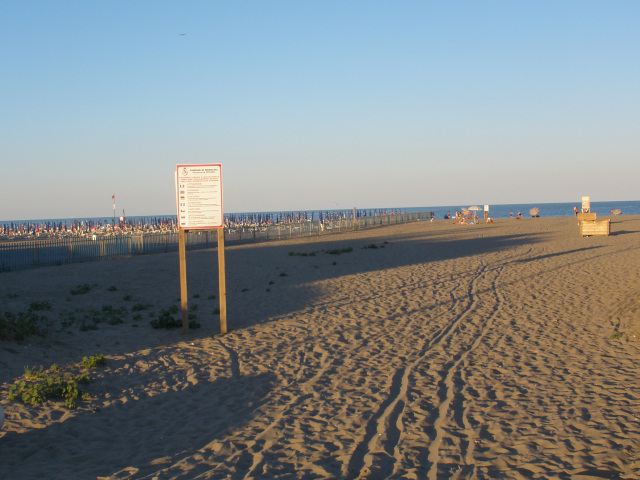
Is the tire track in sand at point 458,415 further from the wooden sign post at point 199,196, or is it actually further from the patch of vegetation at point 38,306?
the patch of vegetation at point 38,306

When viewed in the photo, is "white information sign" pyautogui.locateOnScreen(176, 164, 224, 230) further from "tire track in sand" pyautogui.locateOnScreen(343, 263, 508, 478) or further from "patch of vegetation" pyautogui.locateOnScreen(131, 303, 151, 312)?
"tire track in sand" pyautogui.locateOnScreen(343, 263, 508, 478)

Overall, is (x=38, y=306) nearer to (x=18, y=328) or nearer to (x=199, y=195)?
(x=18, y=328)

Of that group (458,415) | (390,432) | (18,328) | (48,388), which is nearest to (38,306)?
(18,328)

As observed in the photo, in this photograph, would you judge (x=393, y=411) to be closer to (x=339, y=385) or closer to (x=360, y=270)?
(x=339, y=385)

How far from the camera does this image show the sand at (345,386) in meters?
4.90

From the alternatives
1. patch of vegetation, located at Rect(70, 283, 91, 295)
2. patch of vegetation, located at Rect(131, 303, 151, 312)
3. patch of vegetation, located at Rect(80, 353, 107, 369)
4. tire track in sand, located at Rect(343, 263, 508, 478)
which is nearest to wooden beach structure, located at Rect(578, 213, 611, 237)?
tire track in sand, located at Rect(343, 263, 508, 478)

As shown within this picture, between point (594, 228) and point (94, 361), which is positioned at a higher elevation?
point (594, 228)

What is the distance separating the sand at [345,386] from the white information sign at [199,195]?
2.13 m

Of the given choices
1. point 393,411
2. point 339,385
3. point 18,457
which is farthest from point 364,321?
point 18,457

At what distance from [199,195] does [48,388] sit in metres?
4.42

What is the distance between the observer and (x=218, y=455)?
5035 mm

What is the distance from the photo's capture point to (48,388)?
21.3 feet

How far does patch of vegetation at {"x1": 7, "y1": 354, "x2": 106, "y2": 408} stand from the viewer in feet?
20.7

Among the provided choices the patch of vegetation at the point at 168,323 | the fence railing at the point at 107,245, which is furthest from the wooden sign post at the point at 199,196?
the fence railing at the point at 107,245
